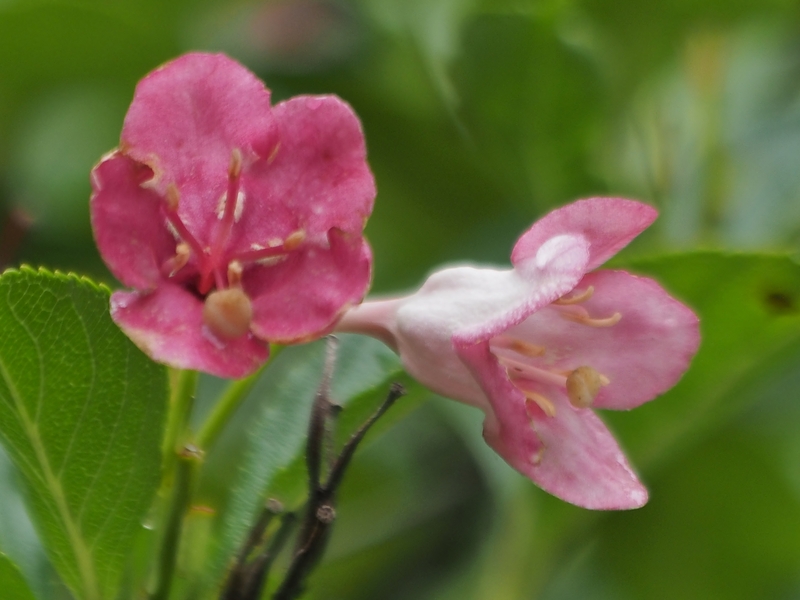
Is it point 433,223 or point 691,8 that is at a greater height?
point 691,8

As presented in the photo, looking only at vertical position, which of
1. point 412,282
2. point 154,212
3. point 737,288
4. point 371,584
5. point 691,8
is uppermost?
point 154,212

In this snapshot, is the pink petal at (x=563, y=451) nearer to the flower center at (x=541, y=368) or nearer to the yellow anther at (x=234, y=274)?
the flower center at (x=541, y=368)

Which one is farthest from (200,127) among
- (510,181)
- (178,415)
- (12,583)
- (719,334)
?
(510,181)

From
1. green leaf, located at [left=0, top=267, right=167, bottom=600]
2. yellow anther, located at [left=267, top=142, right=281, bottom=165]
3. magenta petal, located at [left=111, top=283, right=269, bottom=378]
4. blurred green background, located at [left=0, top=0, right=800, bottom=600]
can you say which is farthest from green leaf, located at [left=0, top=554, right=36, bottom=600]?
blurred green background, located at [left=0, top=0, right=800, bottom=600]

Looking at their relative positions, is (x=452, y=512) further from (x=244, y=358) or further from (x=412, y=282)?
(x=244, y=358)

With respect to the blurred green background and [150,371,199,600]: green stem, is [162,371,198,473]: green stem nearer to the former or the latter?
[150,371,199,600]: green stem

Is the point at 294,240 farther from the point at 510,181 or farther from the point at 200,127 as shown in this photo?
the point at 510,181

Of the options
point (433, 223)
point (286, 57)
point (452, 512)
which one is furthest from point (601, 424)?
point (286, 57)

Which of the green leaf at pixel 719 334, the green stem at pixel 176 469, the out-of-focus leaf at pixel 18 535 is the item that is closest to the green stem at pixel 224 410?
the green stem at pixel 176 469
